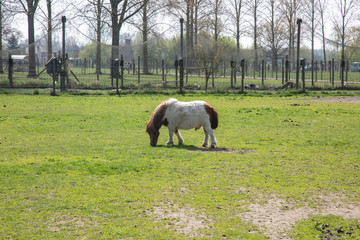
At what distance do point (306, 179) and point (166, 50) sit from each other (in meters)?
26.1

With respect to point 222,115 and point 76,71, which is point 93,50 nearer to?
point 76,71

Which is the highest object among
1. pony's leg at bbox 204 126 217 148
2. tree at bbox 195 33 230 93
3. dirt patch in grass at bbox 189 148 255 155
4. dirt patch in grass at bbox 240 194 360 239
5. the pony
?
tree at bbox 195 33 230 93

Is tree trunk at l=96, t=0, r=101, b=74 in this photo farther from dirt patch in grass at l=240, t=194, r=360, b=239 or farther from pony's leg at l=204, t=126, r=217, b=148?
dirt patch in grass at l=240, t=194, r=360, b=239

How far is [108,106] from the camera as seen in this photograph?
20.7 m

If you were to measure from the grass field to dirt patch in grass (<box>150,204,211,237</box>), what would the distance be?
1 cm


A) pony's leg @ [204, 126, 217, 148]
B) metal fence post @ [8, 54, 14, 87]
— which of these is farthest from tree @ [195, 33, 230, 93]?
pony's leg @ [204, 126, 217, 148]

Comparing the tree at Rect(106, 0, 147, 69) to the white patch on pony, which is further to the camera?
the tree at Rect(106, 0, 147, 69)

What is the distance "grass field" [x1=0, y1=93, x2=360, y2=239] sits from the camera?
5.67m

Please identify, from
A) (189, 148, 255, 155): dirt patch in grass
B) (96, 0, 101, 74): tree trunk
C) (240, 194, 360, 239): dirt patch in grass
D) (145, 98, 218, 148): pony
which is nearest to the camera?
(240, 194, 360, 239): dirt patch in grass

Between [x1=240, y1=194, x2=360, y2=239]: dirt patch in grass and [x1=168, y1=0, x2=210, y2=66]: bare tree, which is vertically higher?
[x1=168, y1=0, x2=210, y2=66]: bare tree

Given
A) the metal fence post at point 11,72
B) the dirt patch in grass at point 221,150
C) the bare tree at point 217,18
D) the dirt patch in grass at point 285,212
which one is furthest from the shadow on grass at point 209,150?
the bare tree at point 217,18

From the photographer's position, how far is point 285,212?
248 inches

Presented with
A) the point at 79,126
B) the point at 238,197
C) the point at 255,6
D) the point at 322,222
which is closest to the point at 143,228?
the point at 238,197

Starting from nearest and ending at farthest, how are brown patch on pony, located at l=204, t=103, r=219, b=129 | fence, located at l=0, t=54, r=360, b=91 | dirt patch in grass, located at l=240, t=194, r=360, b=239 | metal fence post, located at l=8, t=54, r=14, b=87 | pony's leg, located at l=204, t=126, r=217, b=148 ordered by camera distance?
dirt patch in grass, located at l=240, t=194, r=360, b=239
pony's leg, located at l=204, t=126, r=217, b=148
brown patch on pony, located at l=204, t=103, r=219, b=129
metal fence post, located at l=8, t=54, r=14, b=87
fence, located at l=0, t=54, r=360, b=91
